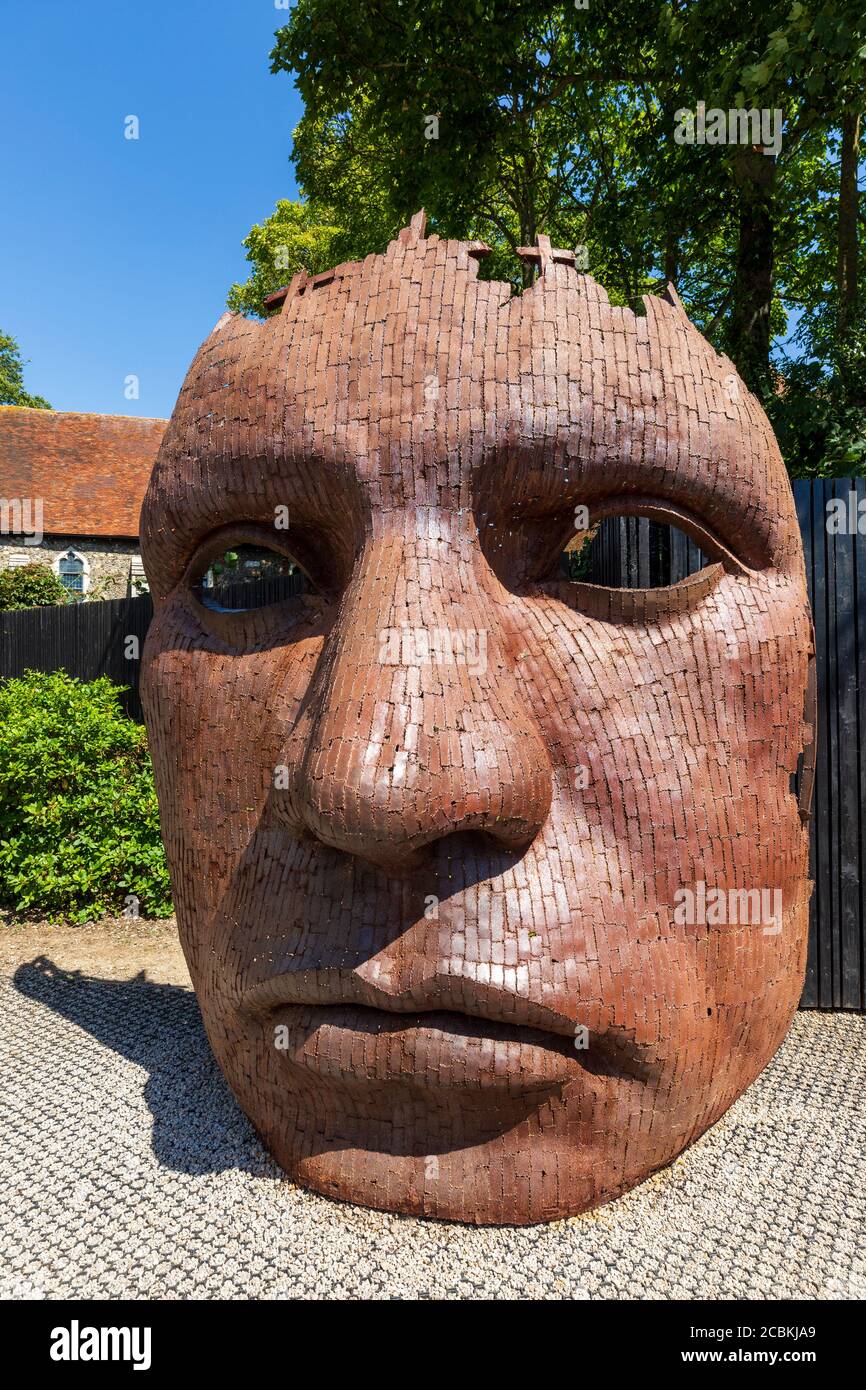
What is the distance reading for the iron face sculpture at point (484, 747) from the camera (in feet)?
6.16

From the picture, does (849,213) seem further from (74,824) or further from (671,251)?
(74,824)

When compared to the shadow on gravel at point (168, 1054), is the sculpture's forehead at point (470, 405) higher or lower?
higher

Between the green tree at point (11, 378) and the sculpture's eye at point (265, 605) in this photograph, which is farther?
the green tree at point (11, 378)

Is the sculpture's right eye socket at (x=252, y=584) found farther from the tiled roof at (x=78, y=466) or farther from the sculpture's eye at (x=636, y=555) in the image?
the tiled roof at (x=78, y=466)

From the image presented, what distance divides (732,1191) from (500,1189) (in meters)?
0.76

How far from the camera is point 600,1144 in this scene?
2.06 meters

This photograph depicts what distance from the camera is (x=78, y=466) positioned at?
22.0m

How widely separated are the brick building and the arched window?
2 cm

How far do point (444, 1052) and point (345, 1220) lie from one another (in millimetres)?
673

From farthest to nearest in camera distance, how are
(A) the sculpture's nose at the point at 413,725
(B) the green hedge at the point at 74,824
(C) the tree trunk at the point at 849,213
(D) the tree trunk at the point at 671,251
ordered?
(C) the tree trunk at the point at 849,213 → (D) the tree trunk at the point at 671,251 → (B) the green hedge at the point at 74,824 → (A) the sculpture's nose at the point at 413,725

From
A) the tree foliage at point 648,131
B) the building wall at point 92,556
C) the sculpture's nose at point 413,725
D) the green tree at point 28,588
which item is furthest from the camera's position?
the building wall at point 92,556

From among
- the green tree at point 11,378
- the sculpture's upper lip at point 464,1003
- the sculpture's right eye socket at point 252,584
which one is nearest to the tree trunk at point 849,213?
the sculpture's right eye socket at point 252,584

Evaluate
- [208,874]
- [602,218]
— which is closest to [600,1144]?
[208,874]

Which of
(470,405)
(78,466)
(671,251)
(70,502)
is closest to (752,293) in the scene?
(671,251)
